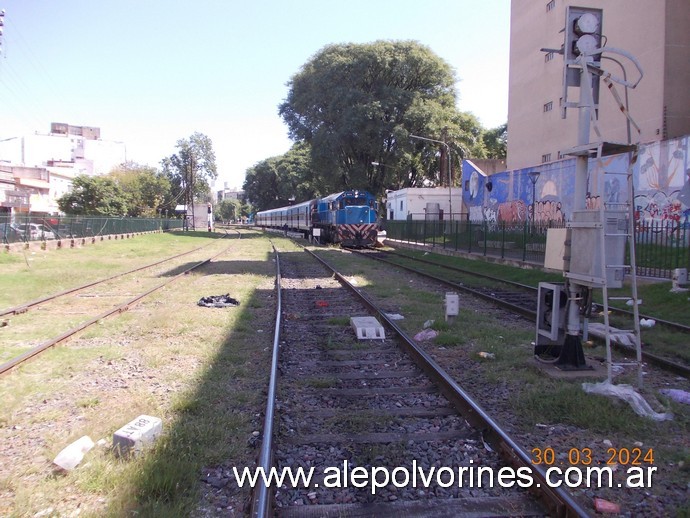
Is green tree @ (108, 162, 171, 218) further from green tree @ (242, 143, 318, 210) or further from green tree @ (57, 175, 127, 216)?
green tree @ (242, 143, 318, 210)

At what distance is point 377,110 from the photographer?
37938 mm

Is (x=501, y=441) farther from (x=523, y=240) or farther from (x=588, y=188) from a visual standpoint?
(x=588, y=188)

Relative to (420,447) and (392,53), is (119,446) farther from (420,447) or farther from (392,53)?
(392,53)

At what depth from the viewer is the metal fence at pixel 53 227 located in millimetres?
21938

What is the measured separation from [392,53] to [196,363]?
38.2 metres

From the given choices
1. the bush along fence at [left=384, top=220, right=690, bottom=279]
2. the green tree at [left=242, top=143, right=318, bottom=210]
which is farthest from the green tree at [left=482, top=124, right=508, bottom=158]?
the bush along fence at [left=384, top=220, right=690, bottom=279]

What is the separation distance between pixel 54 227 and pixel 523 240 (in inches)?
877

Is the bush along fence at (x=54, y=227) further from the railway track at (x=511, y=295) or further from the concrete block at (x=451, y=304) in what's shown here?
the concrete block at (x=451, y=304)

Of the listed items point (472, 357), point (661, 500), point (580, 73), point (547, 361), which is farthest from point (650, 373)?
point (580, 73)

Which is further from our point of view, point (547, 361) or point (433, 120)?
point (433, 120)

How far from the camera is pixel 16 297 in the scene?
1170cm

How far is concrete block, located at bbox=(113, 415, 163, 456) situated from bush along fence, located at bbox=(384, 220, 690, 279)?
1217 cm

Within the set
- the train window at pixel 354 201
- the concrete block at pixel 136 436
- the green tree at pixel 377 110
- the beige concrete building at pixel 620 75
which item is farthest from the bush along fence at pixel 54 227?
the beige concrete building at pixel 620 75

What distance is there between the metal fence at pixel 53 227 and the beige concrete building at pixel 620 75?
936 inches
